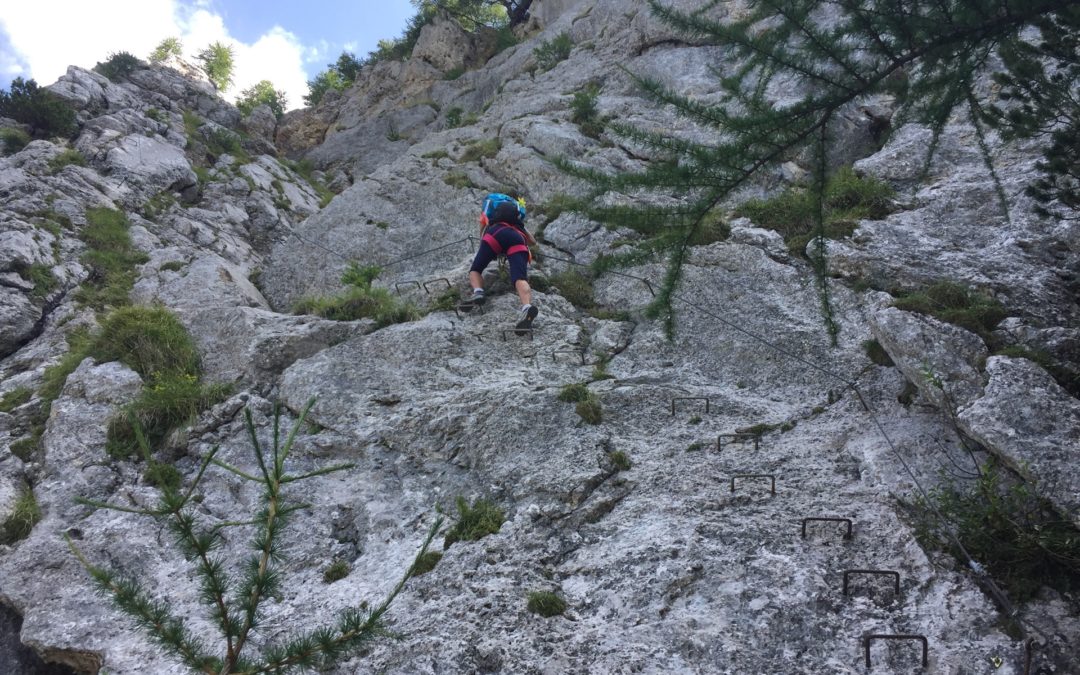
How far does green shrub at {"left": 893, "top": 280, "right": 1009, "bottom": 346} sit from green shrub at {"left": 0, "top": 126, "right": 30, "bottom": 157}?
18.4 meters

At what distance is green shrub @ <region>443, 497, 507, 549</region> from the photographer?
5656 millimetres

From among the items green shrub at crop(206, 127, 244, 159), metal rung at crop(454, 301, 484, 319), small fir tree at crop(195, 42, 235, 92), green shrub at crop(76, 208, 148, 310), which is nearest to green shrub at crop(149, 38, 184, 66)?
small fir tree at crop(195, 42, 235, 92)


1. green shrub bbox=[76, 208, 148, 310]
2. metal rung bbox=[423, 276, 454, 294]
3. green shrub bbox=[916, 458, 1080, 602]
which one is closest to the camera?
green shrub bbox=[916, 458, 1080, 602]

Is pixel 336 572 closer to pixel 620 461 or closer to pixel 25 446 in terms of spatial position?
pixel 620 461

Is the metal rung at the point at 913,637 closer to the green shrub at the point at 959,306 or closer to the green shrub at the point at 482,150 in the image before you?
the green shrub at the point at 959,306

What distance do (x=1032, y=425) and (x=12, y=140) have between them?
65.2ft

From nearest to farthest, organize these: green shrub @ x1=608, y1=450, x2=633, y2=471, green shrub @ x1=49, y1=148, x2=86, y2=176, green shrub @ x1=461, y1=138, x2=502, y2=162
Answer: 1. green shrub @ x1=608, y1=450, x2=633, y2=471
2. green shrub @ x1=49, y1=148, x2=86, y2=176
3. green shrub @ x1=461, y1=138, x2=502, y2=162

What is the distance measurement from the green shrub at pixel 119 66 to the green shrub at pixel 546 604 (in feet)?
81.4

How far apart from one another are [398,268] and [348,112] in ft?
59.2

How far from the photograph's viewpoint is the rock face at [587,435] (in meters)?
4.47

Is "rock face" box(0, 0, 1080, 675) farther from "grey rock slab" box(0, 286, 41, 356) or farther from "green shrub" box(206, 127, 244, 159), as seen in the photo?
"green shrub" box(206, 127, 244, 159)

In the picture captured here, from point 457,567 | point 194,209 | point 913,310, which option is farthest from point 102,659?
point 194,209

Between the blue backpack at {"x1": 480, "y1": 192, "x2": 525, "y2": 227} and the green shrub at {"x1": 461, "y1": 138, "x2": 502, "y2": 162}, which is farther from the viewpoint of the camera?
the green shrub at {"x1": 461, "y1": 138, "x2": 502, "y2": 162}

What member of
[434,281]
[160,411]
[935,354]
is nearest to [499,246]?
[434,281]
